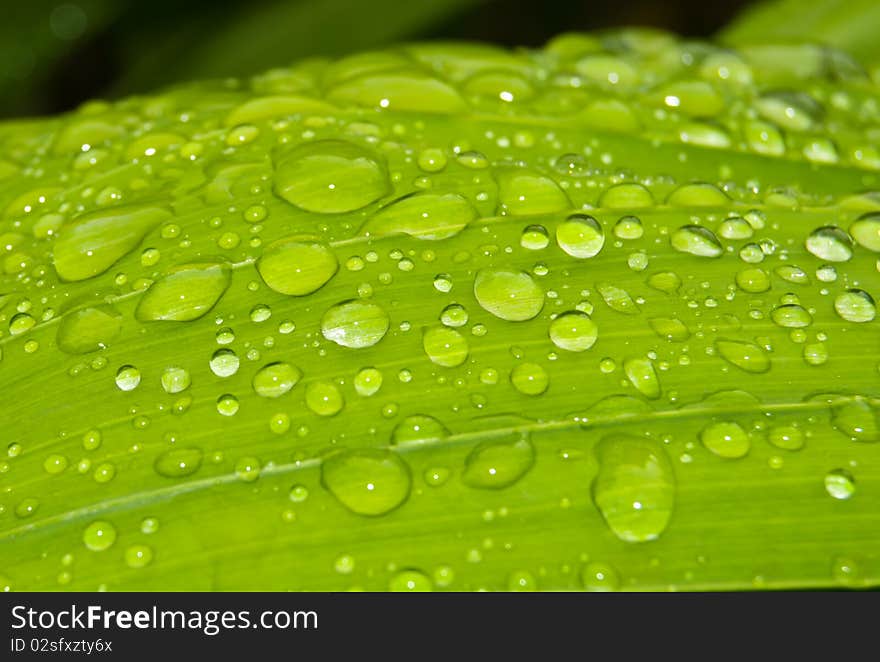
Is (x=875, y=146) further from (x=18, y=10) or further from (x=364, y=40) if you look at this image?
(x=18, y=10)

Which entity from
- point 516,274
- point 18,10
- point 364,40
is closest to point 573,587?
point 516,274

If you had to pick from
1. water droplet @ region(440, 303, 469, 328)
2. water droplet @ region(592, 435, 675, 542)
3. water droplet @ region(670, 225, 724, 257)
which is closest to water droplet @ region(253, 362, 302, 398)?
water droplet @ region(440, 303, 469, 328)

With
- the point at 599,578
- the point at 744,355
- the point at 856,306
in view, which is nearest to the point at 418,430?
the point at 599,578

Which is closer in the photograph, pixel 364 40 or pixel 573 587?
pixel 573 587

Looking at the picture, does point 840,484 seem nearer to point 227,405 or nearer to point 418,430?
point 418,430

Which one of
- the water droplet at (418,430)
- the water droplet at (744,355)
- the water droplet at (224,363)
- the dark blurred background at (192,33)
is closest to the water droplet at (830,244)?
the water droplet at (744,355)

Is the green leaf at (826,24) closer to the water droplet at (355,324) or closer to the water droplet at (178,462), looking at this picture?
the water droplet at (355,324)
